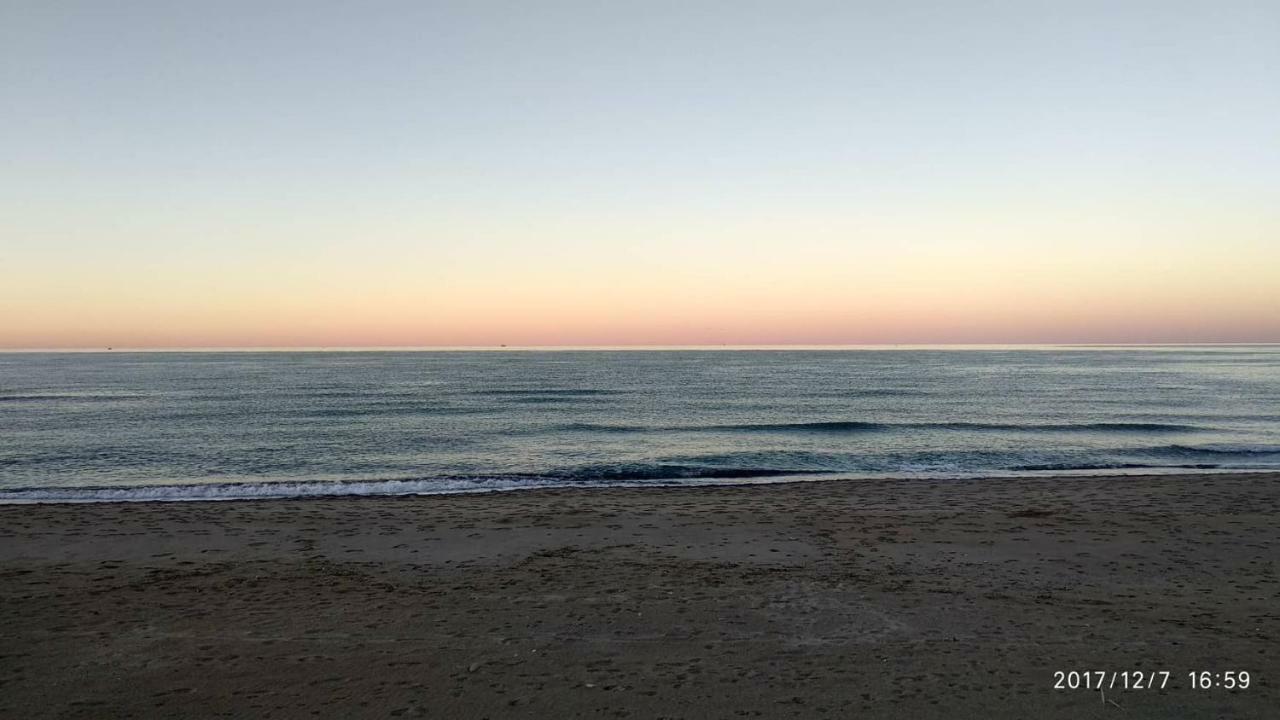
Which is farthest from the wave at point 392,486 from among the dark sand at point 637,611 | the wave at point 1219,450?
the wave at point 1219,450

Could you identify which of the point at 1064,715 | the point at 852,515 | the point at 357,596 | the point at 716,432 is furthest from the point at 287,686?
the point at 716,432

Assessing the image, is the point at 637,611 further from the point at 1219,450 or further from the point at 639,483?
the point at 1219,450

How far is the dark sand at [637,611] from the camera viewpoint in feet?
24.5

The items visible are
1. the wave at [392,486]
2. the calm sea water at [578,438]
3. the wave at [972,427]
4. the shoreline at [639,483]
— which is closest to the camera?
the shoreline at [639,483]

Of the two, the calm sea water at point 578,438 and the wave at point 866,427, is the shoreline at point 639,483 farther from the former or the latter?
the wave at point 866,427

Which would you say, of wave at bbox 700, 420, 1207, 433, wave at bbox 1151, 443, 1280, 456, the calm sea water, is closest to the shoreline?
the calm sea water

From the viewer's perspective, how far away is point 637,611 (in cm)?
1025

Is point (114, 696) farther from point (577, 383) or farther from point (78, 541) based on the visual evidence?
point (577, 383)

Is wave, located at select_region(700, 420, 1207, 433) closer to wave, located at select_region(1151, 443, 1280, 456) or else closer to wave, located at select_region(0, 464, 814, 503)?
wave, located at select_region(1151, 443, 1280, 456)

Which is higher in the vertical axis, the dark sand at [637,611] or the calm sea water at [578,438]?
the dark sand at [637,611]

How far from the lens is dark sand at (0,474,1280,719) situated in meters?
7.46

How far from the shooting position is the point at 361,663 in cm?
833

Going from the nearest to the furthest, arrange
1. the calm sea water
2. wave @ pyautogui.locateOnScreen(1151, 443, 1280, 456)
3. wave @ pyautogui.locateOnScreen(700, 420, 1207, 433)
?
1. the calm sea water
2. wave @ pyautogui.locateOnScreen(1151, 443, 1280, 456)
3. wave @ pyautogui.locateOnScreen(700, 420, 1207, 433)

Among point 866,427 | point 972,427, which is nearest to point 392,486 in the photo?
point 866,427
